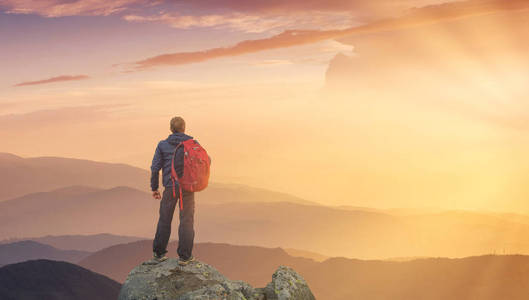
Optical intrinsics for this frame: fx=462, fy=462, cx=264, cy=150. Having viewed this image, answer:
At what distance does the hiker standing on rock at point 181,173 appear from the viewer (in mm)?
12250

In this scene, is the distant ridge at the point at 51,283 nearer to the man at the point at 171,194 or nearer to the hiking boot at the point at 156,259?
the hiking boot at the point at 156,259

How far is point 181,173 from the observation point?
12336mm

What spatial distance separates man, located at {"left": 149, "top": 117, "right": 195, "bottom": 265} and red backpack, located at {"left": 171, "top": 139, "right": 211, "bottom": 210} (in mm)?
143

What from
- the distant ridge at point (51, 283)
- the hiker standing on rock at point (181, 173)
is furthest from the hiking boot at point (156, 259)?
the distant ridge at point (51, 283)

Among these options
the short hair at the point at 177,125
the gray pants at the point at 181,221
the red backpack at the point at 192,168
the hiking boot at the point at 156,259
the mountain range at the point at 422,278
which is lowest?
the mountain range at the point at 422,278

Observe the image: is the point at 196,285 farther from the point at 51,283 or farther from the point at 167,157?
the point at 51,283

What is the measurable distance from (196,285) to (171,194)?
2572 mm

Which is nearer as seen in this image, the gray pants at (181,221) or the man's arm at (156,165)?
the man's arm at (156,165)

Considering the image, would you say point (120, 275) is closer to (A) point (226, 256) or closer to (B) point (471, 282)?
(A) point (226, 256)

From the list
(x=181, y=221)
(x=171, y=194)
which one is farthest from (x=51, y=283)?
(x=171, y=194)

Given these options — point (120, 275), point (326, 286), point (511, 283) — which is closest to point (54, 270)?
point (326, 286)

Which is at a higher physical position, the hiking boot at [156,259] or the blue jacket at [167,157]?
the blue jacket at [167,157]

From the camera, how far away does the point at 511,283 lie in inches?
4697

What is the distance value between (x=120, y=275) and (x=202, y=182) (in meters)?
178
